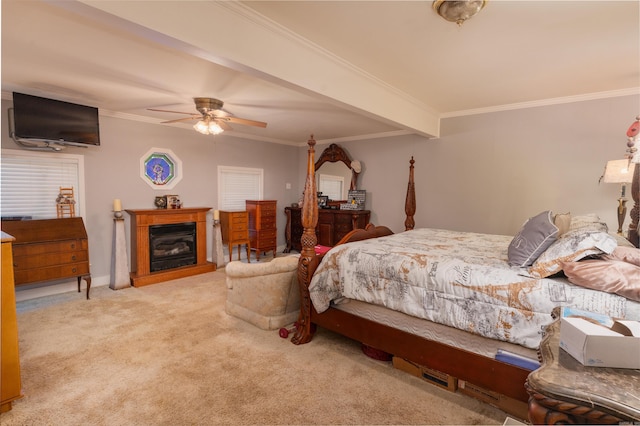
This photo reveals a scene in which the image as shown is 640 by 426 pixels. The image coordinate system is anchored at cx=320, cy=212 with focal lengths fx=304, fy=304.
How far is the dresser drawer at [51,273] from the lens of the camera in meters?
3.33

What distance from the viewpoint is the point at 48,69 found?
9.16 feet

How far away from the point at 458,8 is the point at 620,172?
252 cm

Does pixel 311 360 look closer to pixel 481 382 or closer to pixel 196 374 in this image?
pixel 196 374

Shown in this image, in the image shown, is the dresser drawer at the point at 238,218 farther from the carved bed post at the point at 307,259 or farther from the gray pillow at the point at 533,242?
the gray pillow at the point at 533,242

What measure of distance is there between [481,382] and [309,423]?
1.08 meters

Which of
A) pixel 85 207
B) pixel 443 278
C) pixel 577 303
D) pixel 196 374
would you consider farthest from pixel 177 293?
pixel 577 303

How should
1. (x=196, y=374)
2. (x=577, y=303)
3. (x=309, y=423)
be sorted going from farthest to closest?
(x=196, y=374) < (x=309, y=423) < (x=577, y=303)

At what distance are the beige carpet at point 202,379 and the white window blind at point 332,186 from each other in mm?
3450

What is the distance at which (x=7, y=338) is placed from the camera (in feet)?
6.10

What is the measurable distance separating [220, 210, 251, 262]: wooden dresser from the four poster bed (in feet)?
10.1

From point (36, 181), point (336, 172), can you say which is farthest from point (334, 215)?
point (36, 181)

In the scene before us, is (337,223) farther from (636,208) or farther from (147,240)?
(636,208)

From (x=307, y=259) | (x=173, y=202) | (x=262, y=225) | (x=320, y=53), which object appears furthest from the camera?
(x=262, y=225)

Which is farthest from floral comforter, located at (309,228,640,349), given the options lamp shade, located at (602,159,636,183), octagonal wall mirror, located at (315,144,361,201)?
octagonal wall mirror, located at (315,144,361,201)
